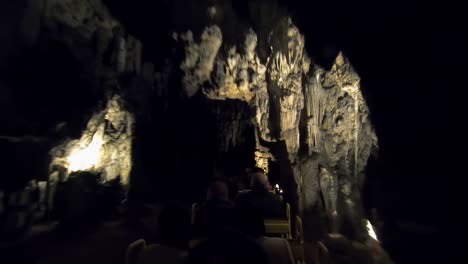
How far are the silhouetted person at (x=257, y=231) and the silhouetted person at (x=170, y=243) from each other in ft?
1.18

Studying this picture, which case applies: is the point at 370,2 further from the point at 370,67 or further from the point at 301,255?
the point at 301,255

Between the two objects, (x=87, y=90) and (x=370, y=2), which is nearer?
(x=370, y=2)

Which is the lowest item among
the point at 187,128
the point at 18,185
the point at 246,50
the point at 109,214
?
the point at 109,214

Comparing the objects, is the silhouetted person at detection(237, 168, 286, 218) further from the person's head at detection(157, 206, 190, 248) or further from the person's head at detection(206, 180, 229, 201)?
the person's head at detection(157, 206, 190, 248)

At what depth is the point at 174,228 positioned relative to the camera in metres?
1.85

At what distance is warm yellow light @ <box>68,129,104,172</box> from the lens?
8125mm

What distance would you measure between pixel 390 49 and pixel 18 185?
869cm

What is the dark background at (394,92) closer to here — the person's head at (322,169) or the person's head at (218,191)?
the person's head at (322,169)

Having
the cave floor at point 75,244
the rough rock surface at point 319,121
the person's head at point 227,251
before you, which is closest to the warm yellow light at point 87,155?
the cave floor at point 75,244

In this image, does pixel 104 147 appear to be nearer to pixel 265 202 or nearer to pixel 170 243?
pixel 265 202

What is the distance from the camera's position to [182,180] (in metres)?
11.7

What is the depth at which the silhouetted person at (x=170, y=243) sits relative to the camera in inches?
70.0

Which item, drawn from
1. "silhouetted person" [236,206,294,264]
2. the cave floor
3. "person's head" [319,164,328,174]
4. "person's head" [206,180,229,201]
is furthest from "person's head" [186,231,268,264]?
"person's head" [319,164,328,174]

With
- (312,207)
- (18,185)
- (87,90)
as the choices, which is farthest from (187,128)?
(312,207)
